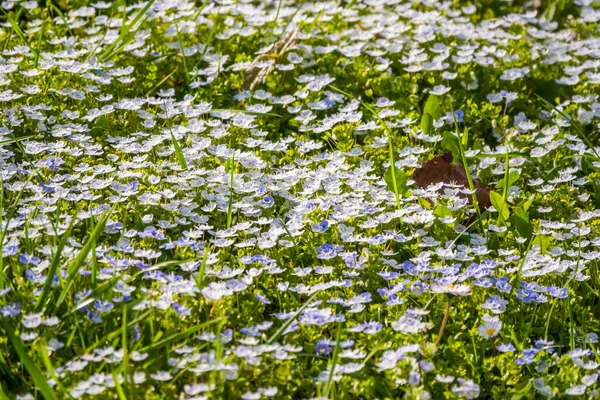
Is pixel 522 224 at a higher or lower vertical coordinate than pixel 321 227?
A: lower

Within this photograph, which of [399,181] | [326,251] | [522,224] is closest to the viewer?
[326,251]

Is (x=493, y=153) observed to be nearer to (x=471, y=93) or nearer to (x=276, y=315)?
(x=471, y=93)

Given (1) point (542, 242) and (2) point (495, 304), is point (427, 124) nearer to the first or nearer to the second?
(1) point (542, 242)

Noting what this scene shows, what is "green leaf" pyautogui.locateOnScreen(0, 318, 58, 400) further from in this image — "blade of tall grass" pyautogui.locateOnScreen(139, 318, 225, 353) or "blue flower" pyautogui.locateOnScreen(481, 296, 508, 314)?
"blue flower" pyautogui.locateOnScreen(481, 296, 508, 314)

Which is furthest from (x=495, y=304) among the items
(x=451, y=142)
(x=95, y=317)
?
(x=95, y=317)

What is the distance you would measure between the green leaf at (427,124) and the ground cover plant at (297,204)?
1 centimetres

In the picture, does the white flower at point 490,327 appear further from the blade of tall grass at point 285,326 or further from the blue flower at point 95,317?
the blue flower at point 95,317

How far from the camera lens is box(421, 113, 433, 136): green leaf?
4340mm

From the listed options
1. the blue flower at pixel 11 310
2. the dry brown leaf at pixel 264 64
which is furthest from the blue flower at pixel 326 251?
the dry brown leaf at pixel 264 64

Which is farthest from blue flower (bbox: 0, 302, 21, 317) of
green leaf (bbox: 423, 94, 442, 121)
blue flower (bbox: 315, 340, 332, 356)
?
green leaf (bbox: 423, 94, 442, 121)

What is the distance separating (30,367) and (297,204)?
1.51 m

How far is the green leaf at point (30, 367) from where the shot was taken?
8.32ft

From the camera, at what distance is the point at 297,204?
12.3 ft

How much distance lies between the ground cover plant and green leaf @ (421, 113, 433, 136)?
1 centimetres
